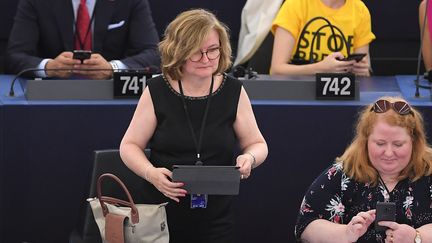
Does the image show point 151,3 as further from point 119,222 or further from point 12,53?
point 119,222

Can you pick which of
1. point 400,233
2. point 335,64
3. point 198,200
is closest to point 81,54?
point 335,64

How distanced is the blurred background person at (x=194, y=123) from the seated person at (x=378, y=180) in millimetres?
303

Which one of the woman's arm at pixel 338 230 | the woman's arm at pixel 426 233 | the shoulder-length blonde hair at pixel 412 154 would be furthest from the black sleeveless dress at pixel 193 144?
the woman's arm at pixel 426 233

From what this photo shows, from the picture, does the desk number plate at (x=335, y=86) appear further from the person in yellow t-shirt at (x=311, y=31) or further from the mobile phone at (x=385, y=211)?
the mobile phone at (x=385, y=211)

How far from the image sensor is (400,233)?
12.6 ft

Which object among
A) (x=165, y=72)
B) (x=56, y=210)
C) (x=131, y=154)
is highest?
(x=165, y=72)

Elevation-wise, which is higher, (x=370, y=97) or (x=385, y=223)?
(x=370, y=97)

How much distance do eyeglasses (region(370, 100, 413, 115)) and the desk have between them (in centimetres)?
77

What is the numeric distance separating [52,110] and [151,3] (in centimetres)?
215

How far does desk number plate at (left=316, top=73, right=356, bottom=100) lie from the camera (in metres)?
4.89

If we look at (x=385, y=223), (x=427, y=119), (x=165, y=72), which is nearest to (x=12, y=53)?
(x=165, y=72)

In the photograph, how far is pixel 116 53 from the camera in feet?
18.9

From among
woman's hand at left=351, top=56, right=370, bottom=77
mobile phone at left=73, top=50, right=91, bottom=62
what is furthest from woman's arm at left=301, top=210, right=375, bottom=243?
mobile phone at left=73, top=50, right=91, bottom=62

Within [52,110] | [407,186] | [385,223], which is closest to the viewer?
[385,223]
